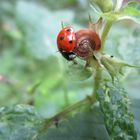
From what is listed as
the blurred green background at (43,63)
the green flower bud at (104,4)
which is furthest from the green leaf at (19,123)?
the green flower bud at (104,4)

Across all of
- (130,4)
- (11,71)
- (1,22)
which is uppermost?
(130,4)

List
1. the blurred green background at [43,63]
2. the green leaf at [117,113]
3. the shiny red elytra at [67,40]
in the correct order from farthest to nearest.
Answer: the blurred green background at [43,63], the shiny red elytra at [67,40], the green leaf at [117,113]

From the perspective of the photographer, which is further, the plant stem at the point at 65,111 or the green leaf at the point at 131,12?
the plant stem at the point at 65,111

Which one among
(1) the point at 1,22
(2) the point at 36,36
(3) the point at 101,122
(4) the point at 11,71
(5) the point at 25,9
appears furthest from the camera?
(1) the point at 1,22

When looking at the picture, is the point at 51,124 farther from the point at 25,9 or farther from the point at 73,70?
the point at 25,9

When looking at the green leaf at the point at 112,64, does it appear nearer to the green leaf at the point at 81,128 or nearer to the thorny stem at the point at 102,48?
the thorny stem at the point at 102,48

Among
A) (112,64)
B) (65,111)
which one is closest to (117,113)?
(112,64)

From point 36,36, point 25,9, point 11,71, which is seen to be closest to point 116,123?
point 36,36

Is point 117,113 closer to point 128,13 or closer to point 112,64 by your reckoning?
point 112,64
